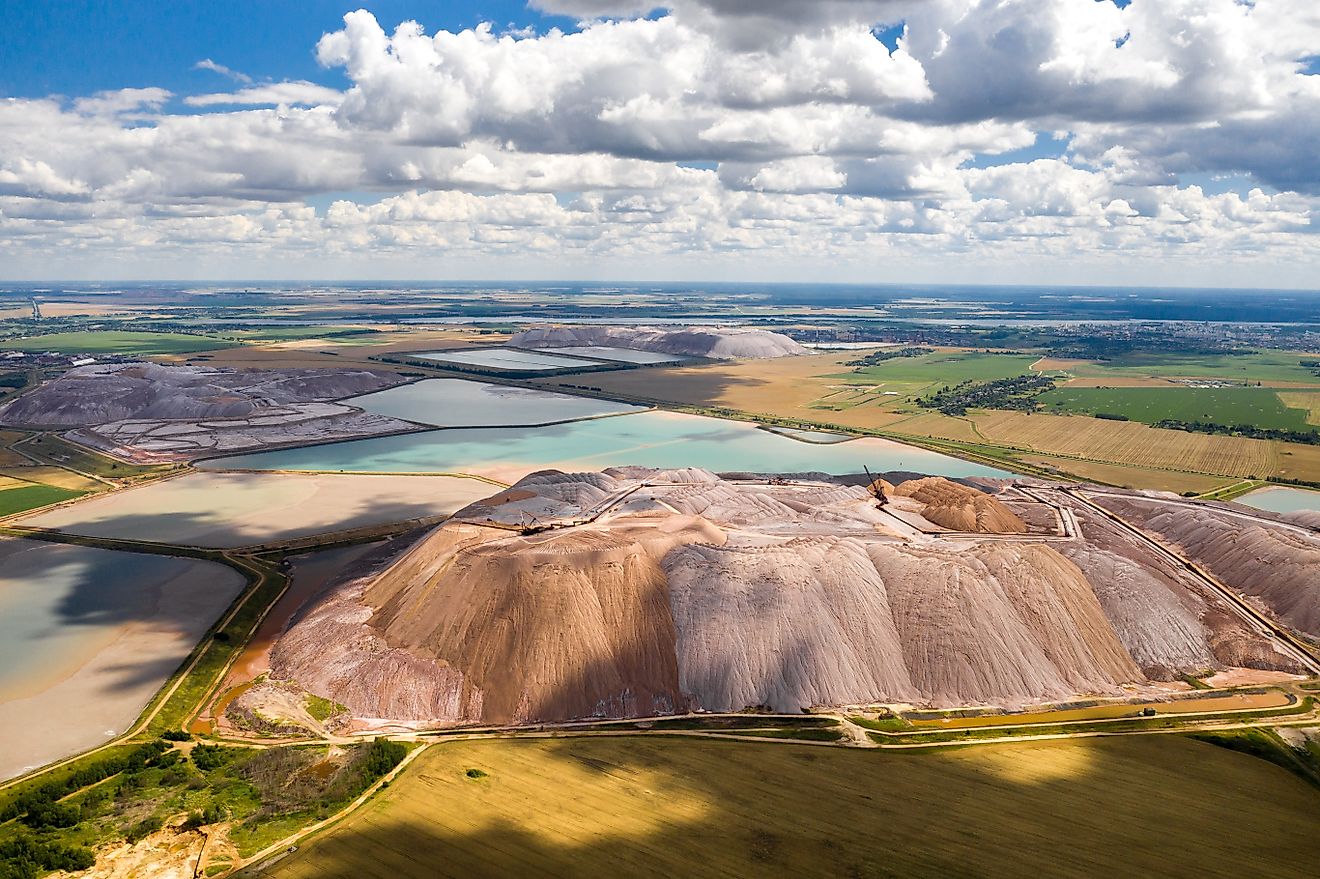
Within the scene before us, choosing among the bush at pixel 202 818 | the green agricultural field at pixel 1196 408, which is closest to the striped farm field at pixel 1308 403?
the green agricultural field at pixel 1196 408

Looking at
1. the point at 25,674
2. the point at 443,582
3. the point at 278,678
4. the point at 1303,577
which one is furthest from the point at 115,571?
the point at 1303,577

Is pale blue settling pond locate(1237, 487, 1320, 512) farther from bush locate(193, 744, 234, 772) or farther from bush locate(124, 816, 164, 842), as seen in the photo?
bush locate(124, 816, 164, 842)

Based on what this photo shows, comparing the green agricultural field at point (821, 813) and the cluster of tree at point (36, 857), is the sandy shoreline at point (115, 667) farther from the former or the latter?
the green agricultural field at point (821, 813)

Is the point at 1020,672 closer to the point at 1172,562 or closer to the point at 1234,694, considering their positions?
the point at 1234,694

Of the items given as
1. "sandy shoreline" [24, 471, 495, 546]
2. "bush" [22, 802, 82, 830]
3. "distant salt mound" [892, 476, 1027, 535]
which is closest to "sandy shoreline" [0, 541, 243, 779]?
"bush" [22, 802, 82, 830]

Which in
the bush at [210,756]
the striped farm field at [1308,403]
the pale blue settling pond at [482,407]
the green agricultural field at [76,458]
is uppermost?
the striped farm field at [1308,403]

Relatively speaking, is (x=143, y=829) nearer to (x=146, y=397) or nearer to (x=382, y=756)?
(x=382, y=756)
